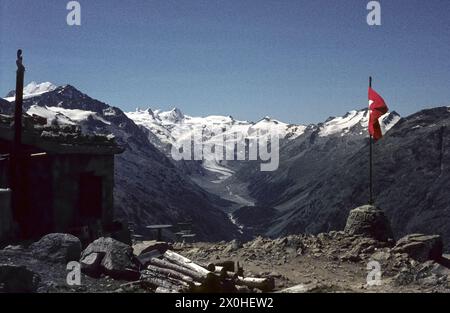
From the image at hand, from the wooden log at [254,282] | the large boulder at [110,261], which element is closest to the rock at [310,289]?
the wooden log at [254,282]

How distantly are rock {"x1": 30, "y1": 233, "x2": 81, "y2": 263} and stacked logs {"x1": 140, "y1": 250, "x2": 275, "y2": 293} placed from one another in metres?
2.40

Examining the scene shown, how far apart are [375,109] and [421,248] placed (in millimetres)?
4994

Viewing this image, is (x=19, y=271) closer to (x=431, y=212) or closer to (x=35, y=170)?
(x=35, y=170)

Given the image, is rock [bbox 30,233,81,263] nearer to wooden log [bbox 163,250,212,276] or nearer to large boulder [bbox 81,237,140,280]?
large boulder [bbox 81,237,140,280]

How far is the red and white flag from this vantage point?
17.8m

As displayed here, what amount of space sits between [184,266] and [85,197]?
301 inches

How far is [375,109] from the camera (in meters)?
17.9

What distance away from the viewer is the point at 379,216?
58.7 ft

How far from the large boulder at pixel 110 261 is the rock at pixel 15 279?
84.4 inches

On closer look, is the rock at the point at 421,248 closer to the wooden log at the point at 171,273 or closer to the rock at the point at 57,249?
the wooden log at the point at 171,273

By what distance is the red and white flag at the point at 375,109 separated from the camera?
17812 millimetres

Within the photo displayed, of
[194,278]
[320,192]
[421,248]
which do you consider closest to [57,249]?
[194,278]

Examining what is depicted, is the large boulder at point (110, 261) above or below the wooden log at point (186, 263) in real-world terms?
below
